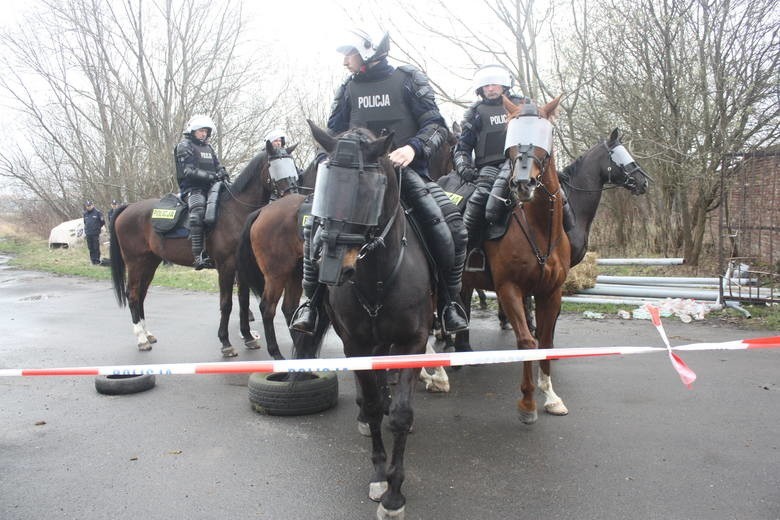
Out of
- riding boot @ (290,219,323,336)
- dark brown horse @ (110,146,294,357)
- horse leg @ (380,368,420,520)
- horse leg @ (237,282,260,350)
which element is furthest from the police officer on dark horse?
horse leg @ (380,368,420,520)

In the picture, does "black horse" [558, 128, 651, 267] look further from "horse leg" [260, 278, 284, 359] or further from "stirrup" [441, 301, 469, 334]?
"horse leg" [260, 278, 284, 359]

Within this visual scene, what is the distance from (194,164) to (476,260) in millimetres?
4566

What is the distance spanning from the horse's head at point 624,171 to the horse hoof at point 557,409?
10.9ft

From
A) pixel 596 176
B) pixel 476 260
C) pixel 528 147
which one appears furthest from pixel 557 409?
pixel 596 176

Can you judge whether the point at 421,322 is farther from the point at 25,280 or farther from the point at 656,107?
the point at 25,280

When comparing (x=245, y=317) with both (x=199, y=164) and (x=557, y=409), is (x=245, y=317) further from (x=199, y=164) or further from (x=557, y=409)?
(x=557, y=409)

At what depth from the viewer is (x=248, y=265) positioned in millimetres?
7004

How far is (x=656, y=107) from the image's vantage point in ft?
39.6

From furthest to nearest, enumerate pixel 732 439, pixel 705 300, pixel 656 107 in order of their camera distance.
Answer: pixel 656 107, pixel 705 300, pixel 732 439

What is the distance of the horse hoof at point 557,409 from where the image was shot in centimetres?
491

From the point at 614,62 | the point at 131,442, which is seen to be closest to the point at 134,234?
the point at 131,442

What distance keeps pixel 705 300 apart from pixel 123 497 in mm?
8758

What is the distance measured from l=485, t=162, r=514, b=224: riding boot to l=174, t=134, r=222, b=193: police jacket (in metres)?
4.48

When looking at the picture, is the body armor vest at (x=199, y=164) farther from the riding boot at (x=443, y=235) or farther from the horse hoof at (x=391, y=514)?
the horse hoof at (x=391, y=514)
